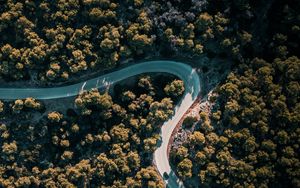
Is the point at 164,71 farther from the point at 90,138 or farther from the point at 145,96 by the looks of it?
the point at 90,138

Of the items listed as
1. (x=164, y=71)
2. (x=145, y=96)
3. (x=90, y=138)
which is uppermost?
(x=164, y=71)

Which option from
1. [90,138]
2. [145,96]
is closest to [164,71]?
[145,96]

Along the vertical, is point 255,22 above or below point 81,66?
below

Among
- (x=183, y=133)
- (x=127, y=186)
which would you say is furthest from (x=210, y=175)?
(x=127, y=186)

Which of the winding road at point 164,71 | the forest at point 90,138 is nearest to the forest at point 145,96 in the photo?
the forest at point 90,138

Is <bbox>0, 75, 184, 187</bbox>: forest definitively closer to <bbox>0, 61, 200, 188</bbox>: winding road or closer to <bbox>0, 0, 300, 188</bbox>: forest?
<bbox>0, 0, 300, 188</bbox>: forest

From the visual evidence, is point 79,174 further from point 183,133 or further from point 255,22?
point 255,22

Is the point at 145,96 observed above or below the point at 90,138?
above
